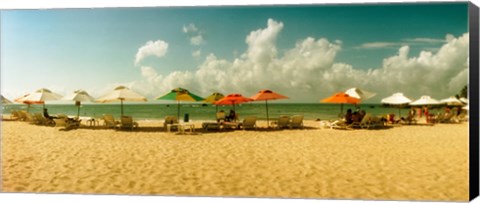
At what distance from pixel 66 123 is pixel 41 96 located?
240cm

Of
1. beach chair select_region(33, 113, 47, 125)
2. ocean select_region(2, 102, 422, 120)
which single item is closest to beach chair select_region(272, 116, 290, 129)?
beach chair select_region(33, 113, 47, 125)

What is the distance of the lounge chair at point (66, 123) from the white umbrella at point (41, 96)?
1.09 meters

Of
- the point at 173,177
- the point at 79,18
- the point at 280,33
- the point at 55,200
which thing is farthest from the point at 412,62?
the point at 55,200

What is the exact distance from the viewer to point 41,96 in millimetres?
12078

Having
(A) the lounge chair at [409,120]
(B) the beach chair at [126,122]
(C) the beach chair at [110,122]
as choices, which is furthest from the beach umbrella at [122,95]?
(A) the lounge chair at [409,120]

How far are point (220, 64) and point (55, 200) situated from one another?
7.86m

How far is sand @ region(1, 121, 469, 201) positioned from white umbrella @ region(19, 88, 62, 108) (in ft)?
3.35

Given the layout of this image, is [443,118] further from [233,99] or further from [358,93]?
[233,99]

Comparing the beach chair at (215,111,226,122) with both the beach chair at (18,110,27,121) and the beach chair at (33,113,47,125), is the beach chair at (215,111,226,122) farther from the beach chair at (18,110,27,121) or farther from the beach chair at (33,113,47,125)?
the beach chair at (18,110,27,121)

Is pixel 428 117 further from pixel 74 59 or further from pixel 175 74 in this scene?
pixel 74 59

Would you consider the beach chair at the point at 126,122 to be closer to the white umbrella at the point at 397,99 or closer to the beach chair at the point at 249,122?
the beach chair at the point at 249,122

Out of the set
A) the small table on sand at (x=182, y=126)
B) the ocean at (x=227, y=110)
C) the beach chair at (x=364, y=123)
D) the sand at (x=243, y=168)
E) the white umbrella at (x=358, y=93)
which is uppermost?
the white umbrella at (x=358, y=93)

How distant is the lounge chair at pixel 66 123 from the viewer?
14266 millimetres

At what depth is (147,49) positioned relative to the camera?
10914 mm
